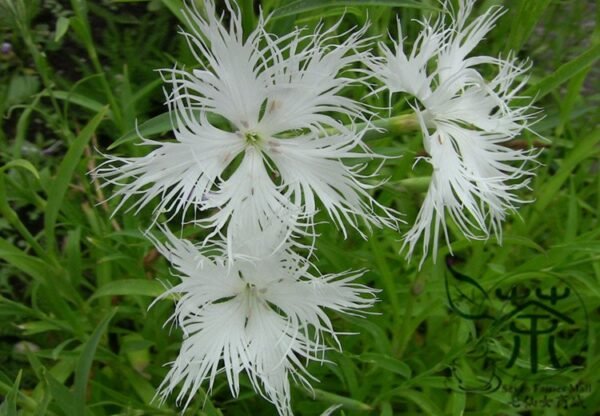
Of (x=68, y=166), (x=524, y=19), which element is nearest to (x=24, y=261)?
(x=68, y=166)

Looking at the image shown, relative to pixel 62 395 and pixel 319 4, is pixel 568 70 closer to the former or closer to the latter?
pixel 319 4

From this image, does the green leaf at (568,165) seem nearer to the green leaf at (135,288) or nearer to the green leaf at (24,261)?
the green leaf at (135,288)

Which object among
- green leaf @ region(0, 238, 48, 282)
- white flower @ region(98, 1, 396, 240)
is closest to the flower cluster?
white flower @ region(98, 1, 396, 240)

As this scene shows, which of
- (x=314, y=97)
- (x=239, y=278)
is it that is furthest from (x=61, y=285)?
(x=314, y=97)

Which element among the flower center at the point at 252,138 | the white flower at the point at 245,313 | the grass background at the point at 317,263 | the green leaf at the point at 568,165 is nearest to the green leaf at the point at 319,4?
the grass background at the point at 317,263

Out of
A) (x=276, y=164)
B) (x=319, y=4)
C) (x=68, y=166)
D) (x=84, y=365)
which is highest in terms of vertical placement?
(x=319, y=4)

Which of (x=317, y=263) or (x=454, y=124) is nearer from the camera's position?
(x=454, y=124)

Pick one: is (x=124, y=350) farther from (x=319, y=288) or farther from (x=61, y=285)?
(x=319, y=288)
